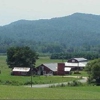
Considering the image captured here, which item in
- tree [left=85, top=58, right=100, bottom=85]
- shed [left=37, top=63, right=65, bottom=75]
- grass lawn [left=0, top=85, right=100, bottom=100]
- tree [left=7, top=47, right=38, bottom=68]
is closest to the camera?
grass lawn [left=0, top=85, right=100, bottom=100]

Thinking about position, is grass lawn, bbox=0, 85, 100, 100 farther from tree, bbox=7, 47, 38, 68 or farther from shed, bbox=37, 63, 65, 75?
tree, bbox=7, 47, 38, 68

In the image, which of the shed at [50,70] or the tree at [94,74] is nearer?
the tree at [94,74]

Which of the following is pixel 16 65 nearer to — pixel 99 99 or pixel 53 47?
pixel 99 99

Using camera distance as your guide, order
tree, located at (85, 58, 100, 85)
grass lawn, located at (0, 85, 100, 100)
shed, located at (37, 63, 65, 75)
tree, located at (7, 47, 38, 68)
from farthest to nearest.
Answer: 1. tree, located at (7, 47, 38, 68)
2. shed, located at (37, 63, 65, 75)
3. tree, located at (85, 58, 100, 85)
4. grass lawn, located at (0, 85, 100, 100)

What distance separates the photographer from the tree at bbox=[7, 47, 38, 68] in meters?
66.8

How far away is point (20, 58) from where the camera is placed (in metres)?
66.9

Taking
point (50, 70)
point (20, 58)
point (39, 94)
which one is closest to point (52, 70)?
point (50, 70)

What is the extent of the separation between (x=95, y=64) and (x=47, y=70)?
1927cm

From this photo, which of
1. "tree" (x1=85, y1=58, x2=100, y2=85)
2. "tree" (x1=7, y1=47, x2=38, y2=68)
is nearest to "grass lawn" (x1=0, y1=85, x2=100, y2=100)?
"tree" (x1=85, y1=58, x2=100, y2=85)

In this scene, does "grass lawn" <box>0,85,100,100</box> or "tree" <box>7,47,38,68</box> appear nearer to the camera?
"grass lawn" <box>0,85,100,100</box>

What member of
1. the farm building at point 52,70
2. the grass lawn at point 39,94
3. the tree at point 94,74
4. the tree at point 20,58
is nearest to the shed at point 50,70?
the farm building at point 52,70

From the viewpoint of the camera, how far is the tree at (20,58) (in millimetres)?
66812

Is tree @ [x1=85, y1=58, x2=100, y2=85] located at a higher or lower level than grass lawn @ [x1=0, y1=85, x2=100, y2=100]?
lower

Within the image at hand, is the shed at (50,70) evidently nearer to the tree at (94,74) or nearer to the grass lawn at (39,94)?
the tree at (94,74)
